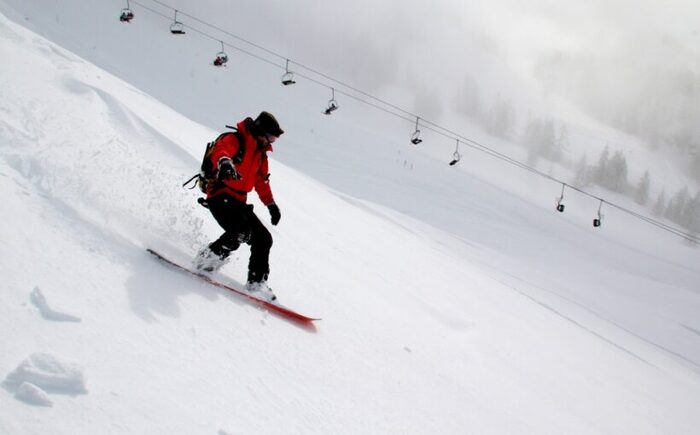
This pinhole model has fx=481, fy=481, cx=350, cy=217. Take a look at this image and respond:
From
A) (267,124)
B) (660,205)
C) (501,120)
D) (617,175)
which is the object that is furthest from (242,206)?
(501,120)

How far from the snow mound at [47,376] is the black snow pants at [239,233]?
2202 mm

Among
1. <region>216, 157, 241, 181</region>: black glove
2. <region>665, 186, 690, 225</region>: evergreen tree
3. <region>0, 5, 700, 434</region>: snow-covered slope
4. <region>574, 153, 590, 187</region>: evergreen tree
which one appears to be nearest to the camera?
<region>0, 5, 700, 434</region>: snow-covered slope

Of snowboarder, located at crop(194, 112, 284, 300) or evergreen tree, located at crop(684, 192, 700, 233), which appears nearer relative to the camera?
snowboarder, located at crop(194, 112, 284, 300)

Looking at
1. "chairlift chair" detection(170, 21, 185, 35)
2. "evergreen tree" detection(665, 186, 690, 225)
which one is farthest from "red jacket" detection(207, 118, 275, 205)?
"evergreen tree" detection(665, 186, 690, 225)

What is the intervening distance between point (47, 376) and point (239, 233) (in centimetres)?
234

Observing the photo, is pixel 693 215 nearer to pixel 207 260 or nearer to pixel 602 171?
pixel 602 171

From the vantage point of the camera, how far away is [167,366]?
2807 millimetres

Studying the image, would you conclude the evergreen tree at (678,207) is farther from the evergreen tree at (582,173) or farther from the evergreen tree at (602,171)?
the evergreen tree at (582,173)

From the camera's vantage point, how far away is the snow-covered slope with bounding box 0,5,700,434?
2.57 meters

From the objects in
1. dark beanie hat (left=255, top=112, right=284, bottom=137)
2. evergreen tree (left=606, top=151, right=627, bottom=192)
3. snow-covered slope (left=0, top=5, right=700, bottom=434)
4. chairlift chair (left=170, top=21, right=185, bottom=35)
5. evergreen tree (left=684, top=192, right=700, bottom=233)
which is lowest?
snow-covered slope (left=0, top=5, right=700, bottom=434)

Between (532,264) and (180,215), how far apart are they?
1483 centimetres

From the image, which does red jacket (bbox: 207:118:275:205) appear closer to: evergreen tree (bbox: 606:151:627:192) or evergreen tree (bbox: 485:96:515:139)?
evergreen tree (bbox: 606:151:627:192)

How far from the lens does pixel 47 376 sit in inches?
88.7

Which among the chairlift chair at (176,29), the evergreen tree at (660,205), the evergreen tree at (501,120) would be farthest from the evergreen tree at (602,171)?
the chairlift chair at (176,29)
